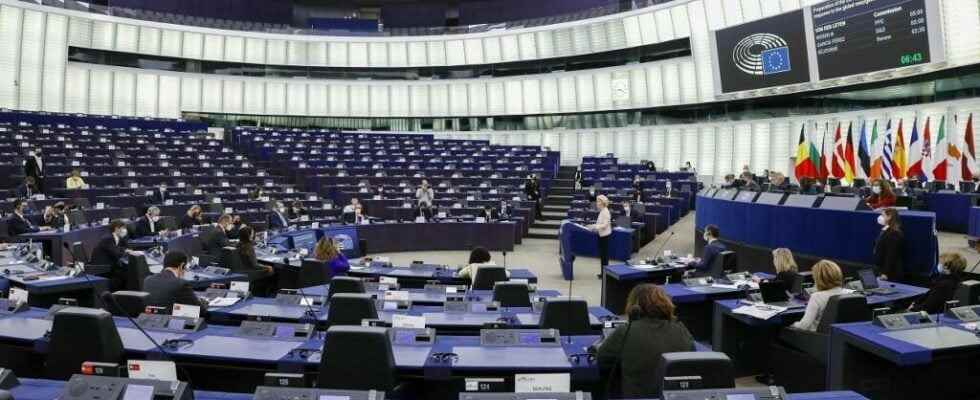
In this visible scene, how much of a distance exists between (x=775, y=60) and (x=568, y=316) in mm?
15383

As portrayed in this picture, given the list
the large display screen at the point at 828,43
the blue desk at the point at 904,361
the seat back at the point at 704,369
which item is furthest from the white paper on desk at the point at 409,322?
the large display screen at the point at 828,43

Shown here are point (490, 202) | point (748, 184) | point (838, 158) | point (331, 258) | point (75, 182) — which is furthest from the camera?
point (838, 158)

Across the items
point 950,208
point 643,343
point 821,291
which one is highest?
point 950,208

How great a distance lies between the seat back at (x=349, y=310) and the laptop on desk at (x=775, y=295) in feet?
11.7

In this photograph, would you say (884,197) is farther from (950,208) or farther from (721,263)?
(950,208)

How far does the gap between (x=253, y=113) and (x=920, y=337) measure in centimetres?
2952

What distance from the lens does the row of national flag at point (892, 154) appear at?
14602 millimetres

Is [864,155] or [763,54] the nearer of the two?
[864,155]

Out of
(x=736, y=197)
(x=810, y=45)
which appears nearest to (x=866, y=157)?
(x=810, y=45)

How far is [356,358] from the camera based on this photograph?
3.77m

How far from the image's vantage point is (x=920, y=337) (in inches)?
184

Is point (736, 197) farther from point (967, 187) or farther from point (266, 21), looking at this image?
point (266, 21)

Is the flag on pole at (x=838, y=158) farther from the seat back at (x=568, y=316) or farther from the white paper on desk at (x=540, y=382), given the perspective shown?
the white paper on desk at (x=540, y=382)

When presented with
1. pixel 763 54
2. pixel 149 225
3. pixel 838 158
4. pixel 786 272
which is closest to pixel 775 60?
pixel 763 54
